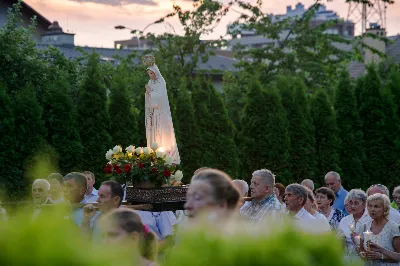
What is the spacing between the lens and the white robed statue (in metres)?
13.0

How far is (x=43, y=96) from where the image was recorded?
59.3 feet

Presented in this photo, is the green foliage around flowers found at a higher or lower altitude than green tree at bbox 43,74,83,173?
higher

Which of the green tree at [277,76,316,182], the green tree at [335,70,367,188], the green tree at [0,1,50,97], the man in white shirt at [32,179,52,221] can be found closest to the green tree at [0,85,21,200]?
Result: the green tree at [0,1,50,97]

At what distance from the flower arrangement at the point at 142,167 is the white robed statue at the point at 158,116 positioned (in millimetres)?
1513

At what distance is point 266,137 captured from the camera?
20.0 meters

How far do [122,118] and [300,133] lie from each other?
14.8 feet

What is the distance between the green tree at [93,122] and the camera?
17500mm

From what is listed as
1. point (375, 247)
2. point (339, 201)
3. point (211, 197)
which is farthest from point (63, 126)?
point (211, 197)

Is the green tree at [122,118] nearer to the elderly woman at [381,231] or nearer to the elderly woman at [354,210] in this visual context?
the elderly woman at [354,210]

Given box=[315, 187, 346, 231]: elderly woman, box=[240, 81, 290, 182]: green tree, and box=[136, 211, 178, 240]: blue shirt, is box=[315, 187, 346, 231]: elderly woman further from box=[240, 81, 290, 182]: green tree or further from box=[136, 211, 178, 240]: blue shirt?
box=[240, 81, 290, 182]: green tree

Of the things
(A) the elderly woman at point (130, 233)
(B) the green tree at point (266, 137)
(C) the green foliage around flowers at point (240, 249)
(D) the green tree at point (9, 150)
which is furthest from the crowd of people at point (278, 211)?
(B) the green tree at point (266, 137)

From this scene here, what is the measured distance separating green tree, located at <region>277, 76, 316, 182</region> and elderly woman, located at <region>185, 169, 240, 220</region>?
50.9 ft

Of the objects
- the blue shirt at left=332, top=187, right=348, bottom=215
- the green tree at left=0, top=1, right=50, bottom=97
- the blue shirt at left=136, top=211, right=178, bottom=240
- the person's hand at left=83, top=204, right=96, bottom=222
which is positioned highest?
the green tree at left=0, top=1, right=50, bottom=97

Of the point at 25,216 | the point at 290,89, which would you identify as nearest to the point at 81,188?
the point at 25,216
